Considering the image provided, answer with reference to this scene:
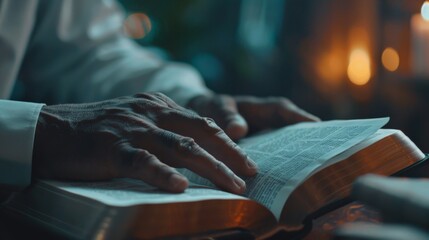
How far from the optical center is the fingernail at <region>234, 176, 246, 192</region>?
Result: 570 mm

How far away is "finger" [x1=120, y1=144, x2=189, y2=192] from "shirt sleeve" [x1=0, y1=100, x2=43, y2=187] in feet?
0.30

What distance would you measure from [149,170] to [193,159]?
58mm

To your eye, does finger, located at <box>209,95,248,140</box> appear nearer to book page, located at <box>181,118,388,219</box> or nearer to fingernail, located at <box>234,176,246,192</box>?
book page, located at <box>181,118,388,219</box>

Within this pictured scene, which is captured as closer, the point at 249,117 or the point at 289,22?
the point at 249,117

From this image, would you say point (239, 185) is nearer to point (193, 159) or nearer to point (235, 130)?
point (193, 159)

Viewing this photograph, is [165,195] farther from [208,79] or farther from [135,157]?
[208,79]

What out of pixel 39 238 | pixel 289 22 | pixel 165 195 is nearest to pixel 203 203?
pixel 165 195

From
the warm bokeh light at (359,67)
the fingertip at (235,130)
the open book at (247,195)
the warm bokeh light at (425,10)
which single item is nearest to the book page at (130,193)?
the open book at (247,195)

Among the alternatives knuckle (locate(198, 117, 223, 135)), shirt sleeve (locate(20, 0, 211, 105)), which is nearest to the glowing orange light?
shirt sleeve (locate(20, 0, 211, 105))

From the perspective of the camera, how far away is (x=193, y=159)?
0.58 meters

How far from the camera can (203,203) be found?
48 cm

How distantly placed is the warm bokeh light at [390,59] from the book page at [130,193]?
1.22m

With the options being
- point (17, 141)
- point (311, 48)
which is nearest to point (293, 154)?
point (17, 141)

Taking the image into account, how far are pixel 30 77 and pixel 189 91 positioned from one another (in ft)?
1.16
